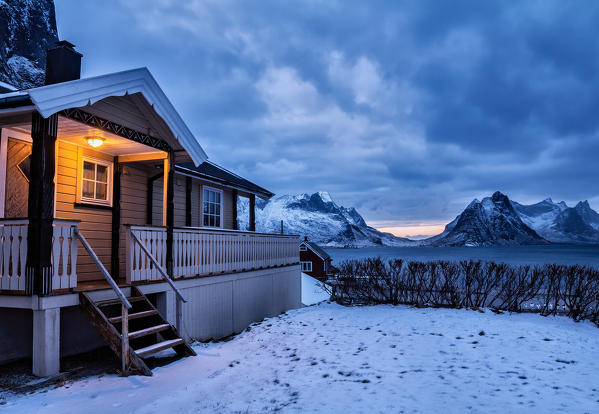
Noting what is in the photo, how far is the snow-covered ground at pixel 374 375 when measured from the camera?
188 inches

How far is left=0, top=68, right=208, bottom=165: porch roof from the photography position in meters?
5.79

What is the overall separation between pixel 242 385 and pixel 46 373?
2.97 m

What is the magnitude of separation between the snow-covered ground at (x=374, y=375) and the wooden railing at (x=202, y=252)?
1.95 meters

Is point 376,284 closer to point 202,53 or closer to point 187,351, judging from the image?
point 187,351

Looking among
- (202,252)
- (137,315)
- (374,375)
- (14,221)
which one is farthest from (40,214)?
(374,375)

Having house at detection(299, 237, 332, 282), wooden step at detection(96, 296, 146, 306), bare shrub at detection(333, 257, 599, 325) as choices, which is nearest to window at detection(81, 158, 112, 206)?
wooden step at detection(96, 296, 146, 306)

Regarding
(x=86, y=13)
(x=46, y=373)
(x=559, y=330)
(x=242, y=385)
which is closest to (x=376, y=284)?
(x=559, y=330)

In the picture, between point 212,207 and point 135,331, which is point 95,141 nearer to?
point 135,331

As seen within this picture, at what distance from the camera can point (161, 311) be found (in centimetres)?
848

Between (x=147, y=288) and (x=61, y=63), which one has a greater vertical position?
(x=61, y=63)

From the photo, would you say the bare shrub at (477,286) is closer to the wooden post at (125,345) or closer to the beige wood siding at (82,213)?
the beige wood siding at (82,213)

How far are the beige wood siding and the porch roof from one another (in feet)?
6.56

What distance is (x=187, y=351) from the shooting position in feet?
23.6

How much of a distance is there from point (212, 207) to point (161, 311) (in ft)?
23.2
